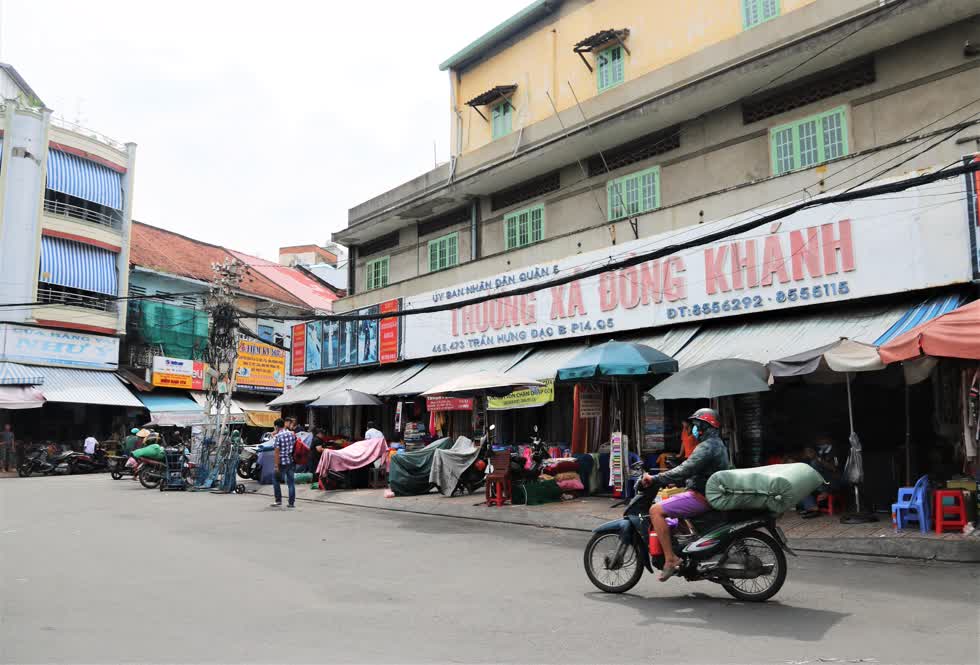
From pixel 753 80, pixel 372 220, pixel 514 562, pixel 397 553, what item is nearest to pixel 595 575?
pixel 514 562

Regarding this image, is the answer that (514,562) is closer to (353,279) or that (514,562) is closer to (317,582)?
(317,582)

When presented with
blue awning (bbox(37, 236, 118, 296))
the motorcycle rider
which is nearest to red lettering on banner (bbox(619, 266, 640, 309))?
the motorcycle rider

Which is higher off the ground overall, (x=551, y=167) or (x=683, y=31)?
(x=683, y=31)

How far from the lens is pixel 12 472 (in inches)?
1026

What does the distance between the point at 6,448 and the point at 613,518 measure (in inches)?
943

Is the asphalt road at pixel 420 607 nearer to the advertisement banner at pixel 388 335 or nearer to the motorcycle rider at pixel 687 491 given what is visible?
the motorcycle rider at pixel 687 491

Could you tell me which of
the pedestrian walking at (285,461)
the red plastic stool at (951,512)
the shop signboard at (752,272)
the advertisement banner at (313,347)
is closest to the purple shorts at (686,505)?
the red plastic stool at (951,512)

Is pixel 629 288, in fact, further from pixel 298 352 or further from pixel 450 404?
pixel 298 352

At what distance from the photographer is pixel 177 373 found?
33.7m

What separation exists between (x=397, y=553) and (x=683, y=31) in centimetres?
1328

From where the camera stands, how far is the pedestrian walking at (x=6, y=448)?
2611cm

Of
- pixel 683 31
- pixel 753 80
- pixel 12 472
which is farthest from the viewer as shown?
pixel 12 472

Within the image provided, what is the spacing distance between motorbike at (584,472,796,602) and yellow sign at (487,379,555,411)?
8.34m

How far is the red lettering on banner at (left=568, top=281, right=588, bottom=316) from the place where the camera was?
642 inches
